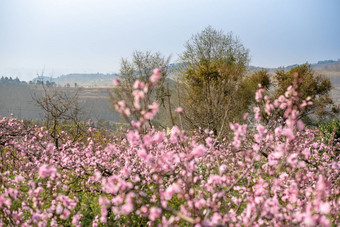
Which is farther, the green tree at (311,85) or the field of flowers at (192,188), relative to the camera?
the green tree at (311,85)

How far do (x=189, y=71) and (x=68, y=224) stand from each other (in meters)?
18.6

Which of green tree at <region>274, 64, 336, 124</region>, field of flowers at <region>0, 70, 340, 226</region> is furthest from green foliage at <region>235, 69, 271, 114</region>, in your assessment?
field of flowers at <region>0, 70, 340, 226</region>

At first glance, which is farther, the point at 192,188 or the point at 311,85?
the point at 311,85

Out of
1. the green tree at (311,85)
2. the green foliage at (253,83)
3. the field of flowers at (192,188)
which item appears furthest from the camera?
the green foliage at (253,83)

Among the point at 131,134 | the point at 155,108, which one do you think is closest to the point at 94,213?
the point at 131,134

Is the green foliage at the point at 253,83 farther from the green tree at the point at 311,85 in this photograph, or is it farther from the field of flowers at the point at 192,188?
the field of flowers at the point at 192,188

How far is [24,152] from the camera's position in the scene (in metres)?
7.25

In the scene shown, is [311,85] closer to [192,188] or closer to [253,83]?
[253,83]

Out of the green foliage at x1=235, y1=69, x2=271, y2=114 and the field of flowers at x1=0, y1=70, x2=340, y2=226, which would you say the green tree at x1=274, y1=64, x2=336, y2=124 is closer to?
the green foliage at x1=235, y1=69, x2=271, y2=114

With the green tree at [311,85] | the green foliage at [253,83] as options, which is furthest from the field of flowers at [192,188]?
the green tree at [311,85]

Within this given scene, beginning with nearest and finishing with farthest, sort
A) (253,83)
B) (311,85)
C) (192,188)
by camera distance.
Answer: (192,188)
(311,85)
(253,83)

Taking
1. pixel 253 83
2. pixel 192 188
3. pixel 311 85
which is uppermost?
pixel 253 83

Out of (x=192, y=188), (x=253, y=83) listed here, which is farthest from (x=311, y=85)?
(x=192, y=188)

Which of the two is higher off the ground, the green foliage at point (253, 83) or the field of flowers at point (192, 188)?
the green foliage at point (253, 83)
